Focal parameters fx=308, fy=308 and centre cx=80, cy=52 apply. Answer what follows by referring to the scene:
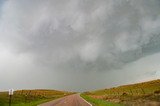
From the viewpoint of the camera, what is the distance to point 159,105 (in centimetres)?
2766

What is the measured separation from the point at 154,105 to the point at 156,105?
1.24ft

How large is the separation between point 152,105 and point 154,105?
24 centimetres

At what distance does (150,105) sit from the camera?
29078mm

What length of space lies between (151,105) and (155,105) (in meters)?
0.62

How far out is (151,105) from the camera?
2886 cm

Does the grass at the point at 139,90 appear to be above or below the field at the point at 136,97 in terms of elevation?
above

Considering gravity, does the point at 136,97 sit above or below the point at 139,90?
below

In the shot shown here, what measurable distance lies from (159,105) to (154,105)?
86cm

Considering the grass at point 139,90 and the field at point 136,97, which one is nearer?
the field at point 136,97

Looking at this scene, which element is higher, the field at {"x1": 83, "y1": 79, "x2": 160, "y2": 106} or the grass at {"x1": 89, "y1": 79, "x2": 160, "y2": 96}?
the grass at {"x1": 89, "y1": 79, "x2": 160, "y2": 96}

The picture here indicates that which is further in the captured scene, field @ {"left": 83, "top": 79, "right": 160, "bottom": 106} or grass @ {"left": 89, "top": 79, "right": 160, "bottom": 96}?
grass @ {"left": 89, "top": 79, "right": 160, "bottom": 96}

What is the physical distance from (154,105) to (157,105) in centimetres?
60

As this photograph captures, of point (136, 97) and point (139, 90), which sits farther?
point (139, 90)

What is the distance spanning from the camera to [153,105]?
1123 inches
